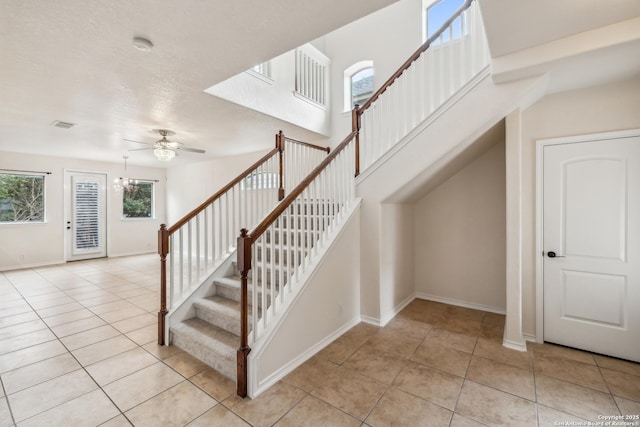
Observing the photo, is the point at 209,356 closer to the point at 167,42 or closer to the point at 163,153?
the point at 167,42

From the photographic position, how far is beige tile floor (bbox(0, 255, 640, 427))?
186 cm

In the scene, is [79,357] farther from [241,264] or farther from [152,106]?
[152,106]

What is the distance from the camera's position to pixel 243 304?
6.66ft

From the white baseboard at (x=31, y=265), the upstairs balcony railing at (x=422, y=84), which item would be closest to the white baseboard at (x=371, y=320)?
the upstairs balcony railing at (x=422, y=84)

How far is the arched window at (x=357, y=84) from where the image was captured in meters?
5.22

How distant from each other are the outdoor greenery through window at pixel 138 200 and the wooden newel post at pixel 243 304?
758 centimetres

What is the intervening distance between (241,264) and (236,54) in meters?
1.80

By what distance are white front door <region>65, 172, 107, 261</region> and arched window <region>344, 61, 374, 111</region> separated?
6.83 metres

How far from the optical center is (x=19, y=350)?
8.80ft

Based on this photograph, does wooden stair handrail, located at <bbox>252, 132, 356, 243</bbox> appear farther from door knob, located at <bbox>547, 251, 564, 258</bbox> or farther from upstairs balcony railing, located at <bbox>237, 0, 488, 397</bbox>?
door knob, located at <bbox>547, 251, 564, 258</bbox>

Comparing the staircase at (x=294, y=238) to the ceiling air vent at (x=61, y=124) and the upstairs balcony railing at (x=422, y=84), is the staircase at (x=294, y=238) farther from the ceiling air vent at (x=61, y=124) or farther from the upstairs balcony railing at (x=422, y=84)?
the ceiling air vent at (x=61, y=124)

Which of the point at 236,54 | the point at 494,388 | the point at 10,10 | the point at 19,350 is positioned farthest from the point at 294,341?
the point at 10,10

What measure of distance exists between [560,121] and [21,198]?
979cm

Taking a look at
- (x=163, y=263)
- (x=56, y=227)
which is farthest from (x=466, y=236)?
Result: (x=56, y=227)
